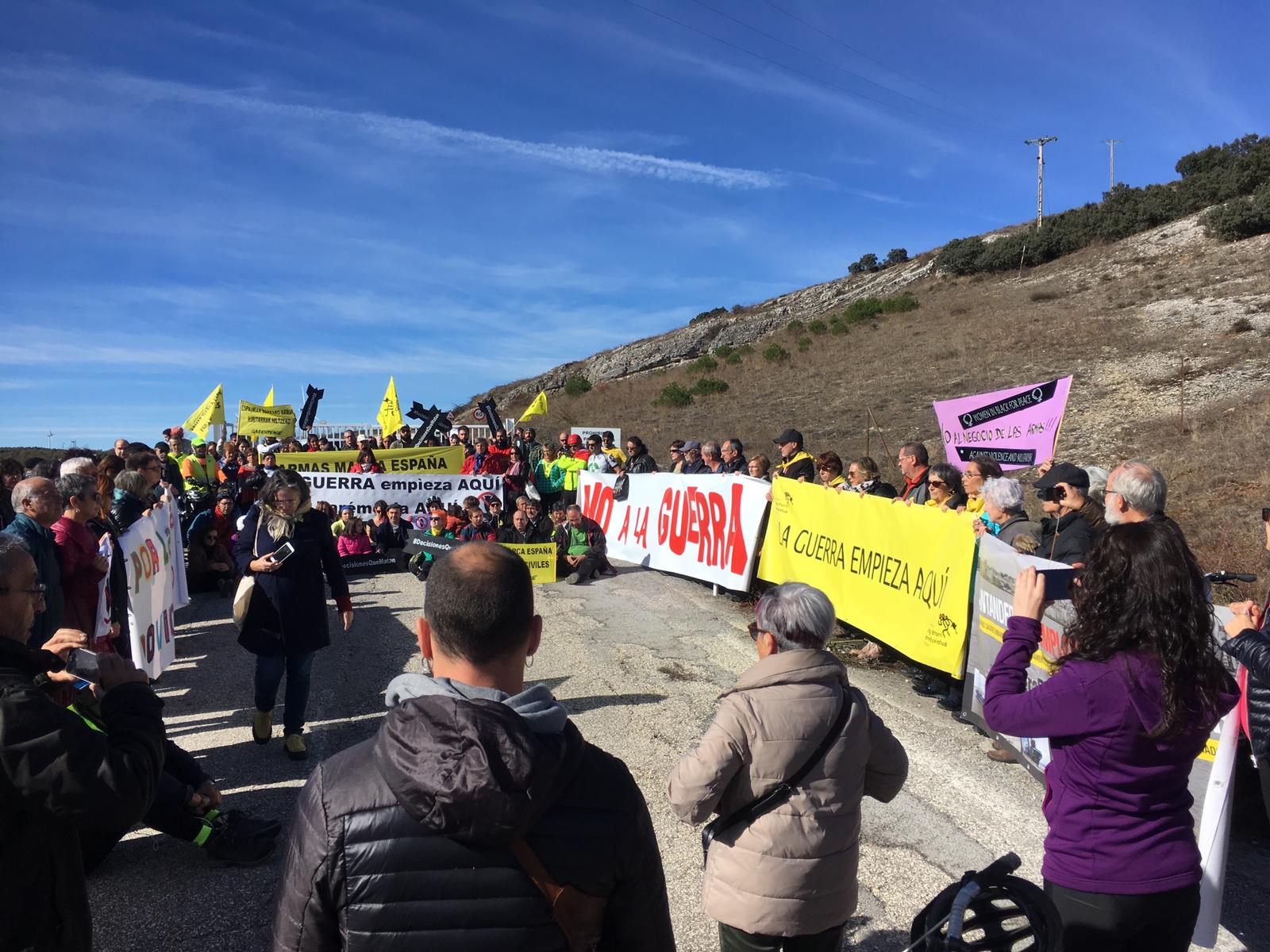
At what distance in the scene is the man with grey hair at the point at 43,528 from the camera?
4.20m

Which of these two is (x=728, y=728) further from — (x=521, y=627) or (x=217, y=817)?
(x=217, y=817)

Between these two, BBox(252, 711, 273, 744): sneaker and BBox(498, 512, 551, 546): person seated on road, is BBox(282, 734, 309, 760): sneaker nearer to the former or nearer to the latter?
BBox(252, 711, 273, 744): sneaker

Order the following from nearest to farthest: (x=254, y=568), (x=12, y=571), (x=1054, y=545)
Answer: (x=12, y=571) < (x=254, y=568) < (x=1054, y=545)

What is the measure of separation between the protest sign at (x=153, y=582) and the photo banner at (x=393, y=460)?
7311mm

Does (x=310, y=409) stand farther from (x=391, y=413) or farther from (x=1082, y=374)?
(x=1082, y=374)

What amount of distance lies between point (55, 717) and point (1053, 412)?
7.93 meters

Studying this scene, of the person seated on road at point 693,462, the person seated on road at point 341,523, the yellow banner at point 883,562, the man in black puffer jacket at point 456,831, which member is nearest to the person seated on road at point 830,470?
the yellow banner at point 883,562

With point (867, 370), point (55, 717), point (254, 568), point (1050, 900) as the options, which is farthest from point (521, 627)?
point (867, 370)

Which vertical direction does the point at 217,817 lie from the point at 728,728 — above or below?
below

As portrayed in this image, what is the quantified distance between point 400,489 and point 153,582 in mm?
7740

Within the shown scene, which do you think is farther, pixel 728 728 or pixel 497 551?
pixel 728 728

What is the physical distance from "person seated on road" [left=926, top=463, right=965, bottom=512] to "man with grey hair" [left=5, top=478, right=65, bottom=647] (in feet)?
20.6

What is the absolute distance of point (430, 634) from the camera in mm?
1626

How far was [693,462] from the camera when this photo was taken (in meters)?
11.9
